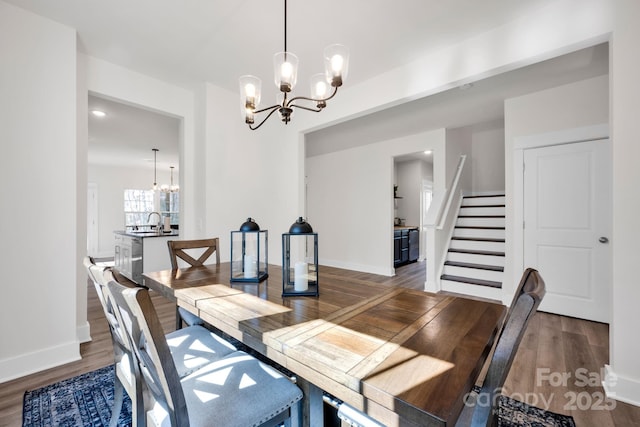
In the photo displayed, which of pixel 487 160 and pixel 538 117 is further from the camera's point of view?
pixel 487 160

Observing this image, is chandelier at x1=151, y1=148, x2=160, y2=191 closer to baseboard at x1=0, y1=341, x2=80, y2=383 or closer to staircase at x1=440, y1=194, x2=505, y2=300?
baseboard at x1=0, y1=341, x2=80, y2=383

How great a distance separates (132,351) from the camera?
1.05m

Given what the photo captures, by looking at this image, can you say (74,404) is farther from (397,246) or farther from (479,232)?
(397,246)

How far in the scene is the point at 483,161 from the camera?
575 cm

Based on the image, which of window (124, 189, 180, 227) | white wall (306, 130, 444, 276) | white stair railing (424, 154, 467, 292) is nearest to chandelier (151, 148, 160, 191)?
window (124, 189, 180, 227)

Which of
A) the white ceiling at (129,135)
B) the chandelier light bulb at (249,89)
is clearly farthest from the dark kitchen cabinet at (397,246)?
the chandelier light bulb at (249,89)

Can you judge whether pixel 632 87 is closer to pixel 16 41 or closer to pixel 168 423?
pixel 168 423

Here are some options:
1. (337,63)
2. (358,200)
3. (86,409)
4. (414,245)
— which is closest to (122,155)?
(358,200)

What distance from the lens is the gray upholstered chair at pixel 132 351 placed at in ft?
3.54

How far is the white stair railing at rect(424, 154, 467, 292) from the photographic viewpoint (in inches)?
164

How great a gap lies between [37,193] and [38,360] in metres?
1.28

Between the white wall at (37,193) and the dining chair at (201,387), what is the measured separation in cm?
183

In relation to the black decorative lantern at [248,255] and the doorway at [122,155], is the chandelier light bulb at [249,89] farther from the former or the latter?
the doorway at [122,155]

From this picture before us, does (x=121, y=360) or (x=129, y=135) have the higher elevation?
(x=129, y=135)
